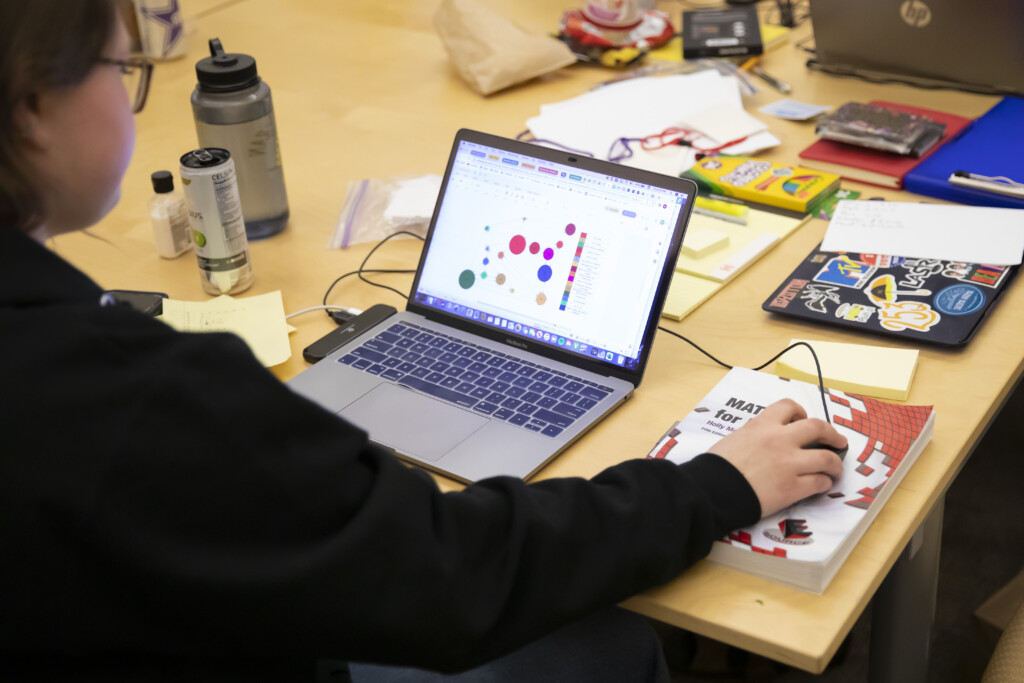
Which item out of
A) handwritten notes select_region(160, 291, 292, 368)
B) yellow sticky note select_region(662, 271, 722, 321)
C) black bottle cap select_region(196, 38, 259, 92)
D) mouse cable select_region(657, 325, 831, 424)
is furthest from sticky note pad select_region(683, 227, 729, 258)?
black bottle cap select_region(196, 38, 259, 92)

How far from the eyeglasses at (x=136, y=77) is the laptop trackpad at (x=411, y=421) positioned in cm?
35

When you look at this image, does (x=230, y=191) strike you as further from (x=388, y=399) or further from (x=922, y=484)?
(x=922, y=484)

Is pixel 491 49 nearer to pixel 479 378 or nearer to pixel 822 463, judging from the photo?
pixel 479 378

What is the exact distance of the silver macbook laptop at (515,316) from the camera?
98 cm

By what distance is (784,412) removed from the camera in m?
0.88

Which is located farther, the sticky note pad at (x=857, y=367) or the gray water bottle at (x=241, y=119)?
the gray water bottle at (x=241, y=119)

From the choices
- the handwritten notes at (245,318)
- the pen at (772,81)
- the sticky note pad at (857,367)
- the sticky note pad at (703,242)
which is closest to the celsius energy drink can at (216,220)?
the handwritten notes at (245,318)

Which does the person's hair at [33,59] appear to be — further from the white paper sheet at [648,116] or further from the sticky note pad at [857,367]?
the white paper sheet at [648,116]

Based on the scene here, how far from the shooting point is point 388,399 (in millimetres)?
1020

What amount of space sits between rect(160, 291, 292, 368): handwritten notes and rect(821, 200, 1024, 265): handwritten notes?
701 mm

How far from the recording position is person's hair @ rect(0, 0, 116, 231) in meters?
0.58

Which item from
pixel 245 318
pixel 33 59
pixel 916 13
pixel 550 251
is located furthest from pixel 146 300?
pixel 916 13

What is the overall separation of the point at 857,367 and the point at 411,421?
1.55ft

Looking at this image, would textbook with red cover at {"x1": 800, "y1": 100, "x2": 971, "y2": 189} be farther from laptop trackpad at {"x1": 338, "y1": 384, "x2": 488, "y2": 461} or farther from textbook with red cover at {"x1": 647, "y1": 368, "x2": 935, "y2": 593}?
laptop trackpad at {"x1": 338, "y1": 384, "x2": 488, "y2": 461}
